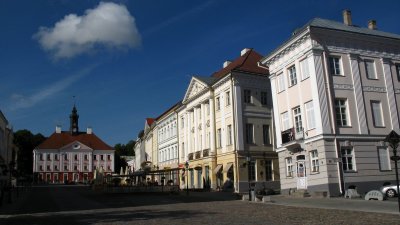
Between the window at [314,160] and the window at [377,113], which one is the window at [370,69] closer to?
the window at [377,113]

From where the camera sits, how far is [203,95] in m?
49.5

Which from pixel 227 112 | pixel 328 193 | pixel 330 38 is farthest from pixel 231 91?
pixel 328 193

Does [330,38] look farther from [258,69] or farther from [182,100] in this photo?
[182,100]

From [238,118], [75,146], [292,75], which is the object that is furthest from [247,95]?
[75,146]

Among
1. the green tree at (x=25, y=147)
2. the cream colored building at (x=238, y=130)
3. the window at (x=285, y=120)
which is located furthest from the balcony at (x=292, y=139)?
the green tree at (x=25, y=147)

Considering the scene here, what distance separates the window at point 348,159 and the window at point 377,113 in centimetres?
327

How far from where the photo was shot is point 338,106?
29.6 m

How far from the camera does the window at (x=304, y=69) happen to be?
99.2 feet

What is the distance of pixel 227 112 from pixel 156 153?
33.7m

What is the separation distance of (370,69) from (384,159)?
670 centimetres

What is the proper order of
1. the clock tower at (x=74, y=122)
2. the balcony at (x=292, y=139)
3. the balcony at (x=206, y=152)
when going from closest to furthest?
the balcony at (x=292, y=139) < the balcony at (x=206, y=152) < the clock tower at (x=74, y=122)

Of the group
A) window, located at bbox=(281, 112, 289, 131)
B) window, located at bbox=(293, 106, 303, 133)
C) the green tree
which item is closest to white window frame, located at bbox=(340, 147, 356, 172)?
window, located at bbox=(293, 106, 303, 133)

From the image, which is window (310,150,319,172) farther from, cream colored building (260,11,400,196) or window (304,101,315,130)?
window (304,101,315,130)

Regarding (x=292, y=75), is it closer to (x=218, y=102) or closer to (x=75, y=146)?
(x=218, y=102)
